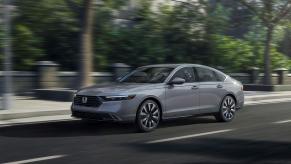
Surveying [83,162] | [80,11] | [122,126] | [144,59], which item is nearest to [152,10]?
[144,59]

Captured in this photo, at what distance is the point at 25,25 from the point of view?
2195cm

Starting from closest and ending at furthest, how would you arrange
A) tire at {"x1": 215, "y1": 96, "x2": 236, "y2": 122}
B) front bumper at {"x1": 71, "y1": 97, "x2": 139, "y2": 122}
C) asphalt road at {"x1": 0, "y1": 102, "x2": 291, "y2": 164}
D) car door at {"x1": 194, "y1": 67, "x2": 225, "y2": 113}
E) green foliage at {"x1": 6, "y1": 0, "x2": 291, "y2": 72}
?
asphalt road at {"x1": 0, "y1": 102, "x2": 291, "y2": 164}
front bumper at {"x1": 71, "y1": 97, "x2": 139, "y2": 122}
car door at {"x1": 194, "y1": 67, "x2": 225, "y2": 113}
tire at {"x1": 215, "y1": 96, "x2": 236, "y2": 122}
green foliage at {"x1": 6, "y1": 0, "x2": 291, "y2": 72}

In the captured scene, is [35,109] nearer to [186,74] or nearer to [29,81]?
[186,74]

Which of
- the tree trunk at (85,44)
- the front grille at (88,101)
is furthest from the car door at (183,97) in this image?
the tree trunk at (85,44)

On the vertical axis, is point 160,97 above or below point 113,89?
below

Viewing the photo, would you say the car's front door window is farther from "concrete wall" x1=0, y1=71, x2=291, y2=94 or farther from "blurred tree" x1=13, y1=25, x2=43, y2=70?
"blurred tree" x1=13, y1=25, x2=43, y2=70

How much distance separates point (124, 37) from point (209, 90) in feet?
44.7

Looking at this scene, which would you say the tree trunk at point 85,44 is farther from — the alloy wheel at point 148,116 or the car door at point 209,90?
the alloy wheel at point 148,116

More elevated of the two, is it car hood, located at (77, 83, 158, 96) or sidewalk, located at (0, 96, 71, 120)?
car hood, located at (77, 83, 158, 96)

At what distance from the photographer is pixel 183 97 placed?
11.4 m

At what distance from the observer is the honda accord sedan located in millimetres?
10273

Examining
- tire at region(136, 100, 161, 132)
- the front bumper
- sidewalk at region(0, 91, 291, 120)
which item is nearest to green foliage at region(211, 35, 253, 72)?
sidewalk at region(0, 91, 291, 120)

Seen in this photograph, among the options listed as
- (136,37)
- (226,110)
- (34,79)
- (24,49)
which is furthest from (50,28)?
(226,110)

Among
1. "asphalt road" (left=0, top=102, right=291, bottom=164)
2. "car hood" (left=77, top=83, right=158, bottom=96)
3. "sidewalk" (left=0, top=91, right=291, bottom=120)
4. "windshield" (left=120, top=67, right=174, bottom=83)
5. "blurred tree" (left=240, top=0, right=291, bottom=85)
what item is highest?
"blurred tree" (left=240, top=0, right=291, bottom=85)
